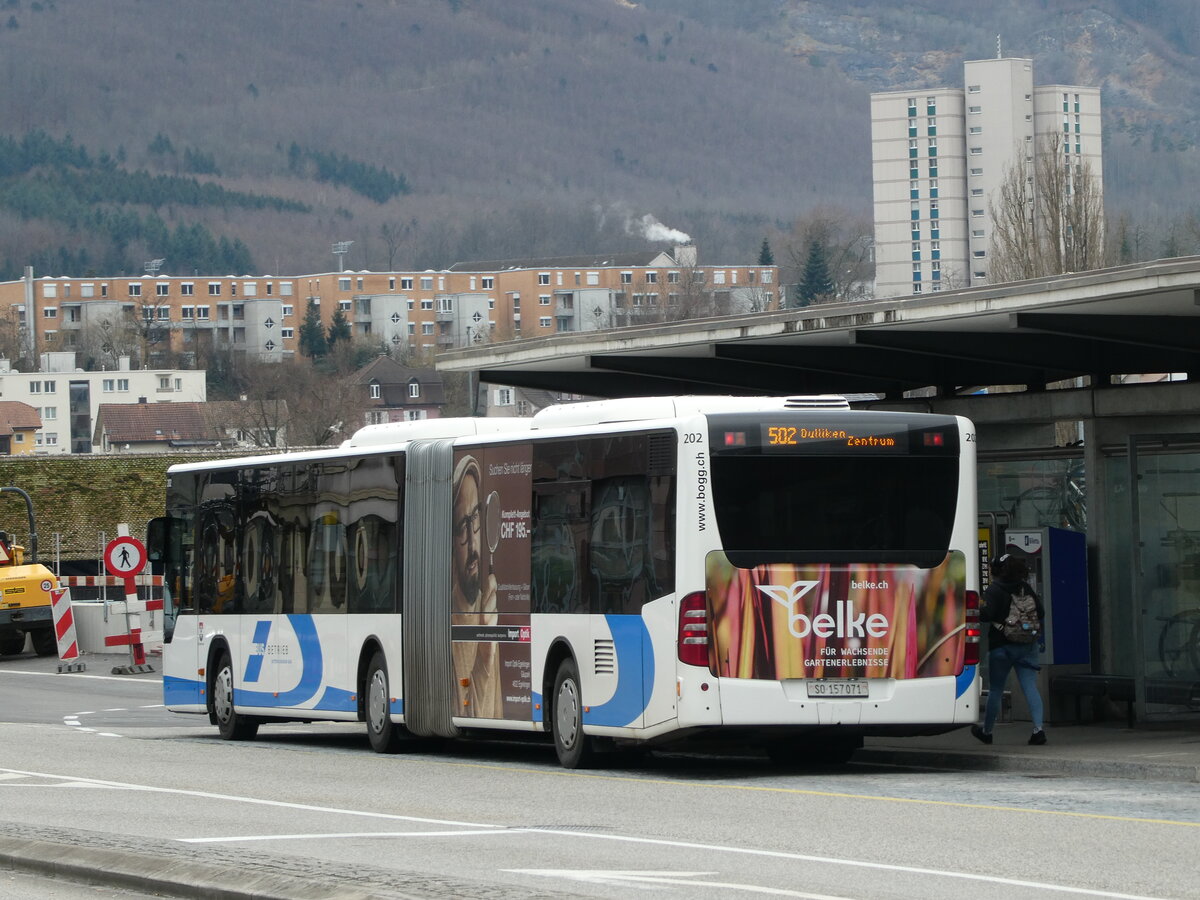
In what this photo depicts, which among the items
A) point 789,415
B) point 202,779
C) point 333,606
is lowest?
point 202,779

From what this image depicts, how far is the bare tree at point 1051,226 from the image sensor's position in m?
61.3

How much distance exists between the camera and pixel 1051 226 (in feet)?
Answer: 206

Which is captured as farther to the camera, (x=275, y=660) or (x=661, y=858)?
(x=275, y=660)

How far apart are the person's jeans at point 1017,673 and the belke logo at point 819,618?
6.98 feet

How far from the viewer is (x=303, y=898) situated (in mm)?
9406

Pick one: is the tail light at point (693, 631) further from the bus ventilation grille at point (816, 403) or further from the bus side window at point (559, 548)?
the bus ventilation grille at point (816, 403)

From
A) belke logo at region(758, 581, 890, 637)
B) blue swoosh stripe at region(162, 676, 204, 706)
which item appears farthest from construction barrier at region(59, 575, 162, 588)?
belke logo at region(758, 581, 890, 637)

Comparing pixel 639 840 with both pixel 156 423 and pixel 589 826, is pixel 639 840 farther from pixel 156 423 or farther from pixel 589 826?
pixel 156 423

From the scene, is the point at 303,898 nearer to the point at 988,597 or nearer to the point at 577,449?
the point at 577,449

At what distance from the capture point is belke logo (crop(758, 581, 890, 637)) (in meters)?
15.6

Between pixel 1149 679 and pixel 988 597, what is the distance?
1.63 m

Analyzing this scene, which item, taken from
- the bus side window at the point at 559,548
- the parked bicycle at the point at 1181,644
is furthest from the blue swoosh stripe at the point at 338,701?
the parked bicycle at the point at 1181,644

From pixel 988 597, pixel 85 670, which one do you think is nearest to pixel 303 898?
pixel 988 597

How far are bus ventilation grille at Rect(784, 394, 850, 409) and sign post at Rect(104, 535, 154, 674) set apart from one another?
1792 centimetres
